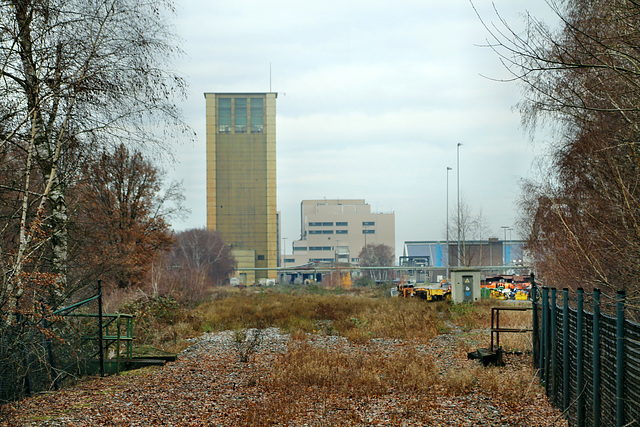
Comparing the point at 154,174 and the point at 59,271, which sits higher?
the point at 154,174

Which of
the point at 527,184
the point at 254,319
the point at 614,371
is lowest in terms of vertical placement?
the point at 254,319

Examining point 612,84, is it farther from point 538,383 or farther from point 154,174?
point 154,174

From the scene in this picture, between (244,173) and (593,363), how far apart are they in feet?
437

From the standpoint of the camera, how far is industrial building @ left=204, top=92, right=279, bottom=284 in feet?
454

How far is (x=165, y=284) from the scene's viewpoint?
36656 millimetres

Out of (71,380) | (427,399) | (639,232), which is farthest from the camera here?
(71,380)

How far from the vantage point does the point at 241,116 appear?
140000 mm

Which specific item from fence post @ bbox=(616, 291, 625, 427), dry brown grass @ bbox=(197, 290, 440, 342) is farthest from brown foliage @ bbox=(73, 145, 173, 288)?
fence post @ bbox=(616, 291, 625, 427)

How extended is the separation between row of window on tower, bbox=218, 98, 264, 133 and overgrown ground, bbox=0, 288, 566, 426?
120 metres

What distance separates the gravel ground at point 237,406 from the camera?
9531 millimetres

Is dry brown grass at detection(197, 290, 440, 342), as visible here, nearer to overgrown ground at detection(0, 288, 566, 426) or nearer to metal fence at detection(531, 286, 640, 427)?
overgrown ground at detection(0, 288, 566, 426)

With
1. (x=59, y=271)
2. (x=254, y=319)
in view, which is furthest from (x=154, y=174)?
(x=59, y=271)

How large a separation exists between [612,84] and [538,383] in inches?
243

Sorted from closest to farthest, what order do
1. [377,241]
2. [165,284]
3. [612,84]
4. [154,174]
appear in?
[612,84] < [165,284] < [154,174] < [377,241]
